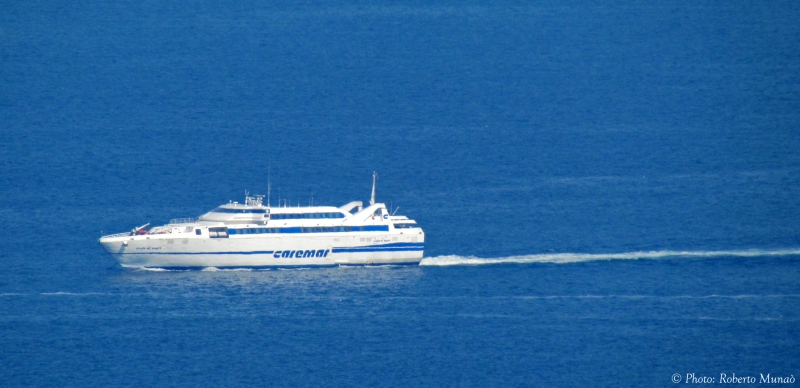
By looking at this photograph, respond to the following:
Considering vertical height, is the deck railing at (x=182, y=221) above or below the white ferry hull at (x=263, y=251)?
above

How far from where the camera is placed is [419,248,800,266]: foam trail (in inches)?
6452

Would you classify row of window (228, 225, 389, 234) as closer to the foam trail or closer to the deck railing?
the deck railing

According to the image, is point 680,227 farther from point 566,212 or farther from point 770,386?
point 770,386

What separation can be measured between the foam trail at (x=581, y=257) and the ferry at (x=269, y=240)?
10.2ft

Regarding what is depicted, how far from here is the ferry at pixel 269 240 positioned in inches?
6383

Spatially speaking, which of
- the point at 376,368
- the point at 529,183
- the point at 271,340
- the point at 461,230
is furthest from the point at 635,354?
the point at 529,183

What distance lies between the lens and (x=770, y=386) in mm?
132000

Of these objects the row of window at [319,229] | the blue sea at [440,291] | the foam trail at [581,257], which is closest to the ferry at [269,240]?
the row of window at [319,229]

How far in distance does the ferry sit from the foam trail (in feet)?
10.2

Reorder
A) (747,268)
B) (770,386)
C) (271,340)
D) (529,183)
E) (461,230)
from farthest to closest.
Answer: (529,183)
(461,230)
(747,268)
(271,340)
(770,386)

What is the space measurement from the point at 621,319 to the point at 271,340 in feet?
100

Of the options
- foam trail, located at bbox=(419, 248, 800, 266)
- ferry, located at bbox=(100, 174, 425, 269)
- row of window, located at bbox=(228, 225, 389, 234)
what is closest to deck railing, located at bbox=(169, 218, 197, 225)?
ferry, located at bbox=(100, 174, 425, 269)

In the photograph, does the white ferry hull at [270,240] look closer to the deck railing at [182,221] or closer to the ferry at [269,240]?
the ferry at [269,240]

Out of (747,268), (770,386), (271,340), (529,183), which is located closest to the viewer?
(770,386)
